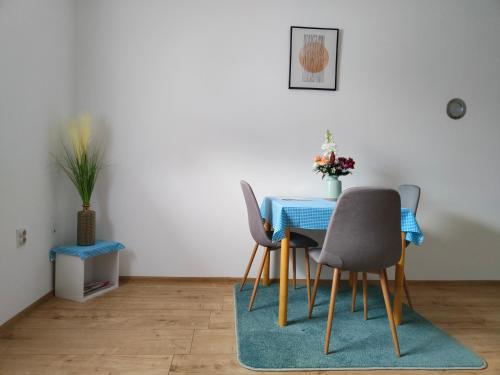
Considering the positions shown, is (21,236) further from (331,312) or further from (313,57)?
(313,57)

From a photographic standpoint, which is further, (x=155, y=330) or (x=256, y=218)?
(x=256, y=218)

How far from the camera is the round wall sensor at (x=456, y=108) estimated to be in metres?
3.03

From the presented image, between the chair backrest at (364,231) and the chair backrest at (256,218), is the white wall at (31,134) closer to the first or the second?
the chair backrest at (256,218)

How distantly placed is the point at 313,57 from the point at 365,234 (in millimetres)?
1766

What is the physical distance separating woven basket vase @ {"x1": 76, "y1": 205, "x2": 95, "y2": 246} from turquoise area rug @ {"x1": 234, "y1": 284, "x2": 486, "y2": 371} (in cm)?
120

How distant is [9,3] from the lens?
1.96 metres

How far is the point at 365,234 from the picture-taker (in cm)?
175

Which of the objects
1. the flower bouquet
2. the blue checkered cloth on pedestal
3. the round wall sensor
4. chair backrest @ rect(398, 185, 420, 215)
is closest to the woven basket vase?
the blue checkered cloth on pedestal

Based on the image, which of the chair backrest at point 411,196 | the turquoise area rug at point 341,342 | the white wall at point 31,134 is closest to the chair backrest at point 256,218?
the turquoise area rug at point 341,342

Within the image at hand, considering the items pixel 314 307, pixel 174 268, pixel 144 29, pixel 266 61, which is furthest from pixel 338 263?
pixel 144 29

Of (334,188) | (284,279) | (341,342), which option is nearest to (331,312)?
(341,342)

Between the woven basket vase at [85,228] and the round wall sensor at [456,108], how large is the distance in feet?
10.0

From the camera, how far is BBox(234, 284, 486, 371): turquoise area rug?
170 centimetres

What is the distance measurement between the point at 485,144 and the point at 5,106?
3.59 metres
